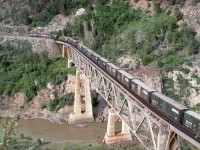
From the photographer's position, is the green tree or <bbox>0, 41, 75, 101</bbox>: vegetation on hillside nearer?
the green tree

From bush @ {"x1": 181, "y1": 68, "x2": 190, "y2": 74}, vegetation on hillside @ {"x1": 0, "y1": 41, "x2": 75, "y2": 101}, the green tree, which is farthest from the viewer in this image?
vegetation on hillside @ {"x1": 0, "y1": 41, "x2": 75, "y2": 101}

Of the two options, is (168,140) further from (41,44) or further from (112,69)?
(41,44)

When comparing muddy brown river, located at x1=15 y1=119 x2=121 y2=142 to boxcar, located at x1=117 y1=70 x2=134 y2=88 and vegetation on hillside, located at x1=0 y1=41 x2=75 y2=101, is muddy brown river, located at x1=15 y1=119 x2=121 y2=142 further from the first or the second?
boxcar, located at x1=117 y1=70 x2=134 y2=88

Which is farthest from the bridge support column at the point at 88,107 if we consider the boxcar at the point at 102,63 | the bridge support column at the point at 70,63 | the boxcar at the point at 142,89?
the boxcar at the point at 142,89

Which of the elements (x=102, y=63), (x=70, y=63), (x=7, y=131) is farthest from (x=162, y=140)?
(x=70, y=63)

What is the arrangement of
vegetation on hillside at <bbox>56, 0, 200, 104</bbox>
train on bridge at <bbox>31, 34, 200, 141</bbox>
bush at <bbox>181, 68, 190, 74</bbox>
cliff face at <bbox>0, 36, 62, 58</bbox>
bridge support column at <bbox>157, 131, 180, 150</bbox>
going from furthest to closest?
1. cliff face at <bbox>0, 36, 62, 58</bbox>
2. vegetation on hillside at <bbox>56, 0, 200, 104</bbox>
3. bush at <bbox>181, 68, 190, 74</bbox>
4. bridge support column at <bbox>157, 131, 180, 150</bbox>
5. train on bridge at <bbox>31, 34, 200, 141</bbox>

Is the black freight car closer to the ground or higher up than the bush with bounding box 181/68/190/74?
higher up

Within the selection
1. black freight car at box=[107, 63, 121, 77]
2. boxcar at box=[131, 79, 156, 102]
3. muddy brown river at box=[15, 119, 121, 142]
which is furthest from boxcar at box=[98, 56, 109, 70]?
muddy brown river at box=[15, 119, 121, 142]
